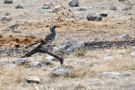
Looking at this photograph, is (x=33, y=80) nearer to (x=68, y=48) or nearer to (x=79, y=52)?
(x=79, y=52)

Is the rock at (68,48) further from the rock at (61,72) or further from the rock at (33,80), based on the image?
the rock at (33,80)

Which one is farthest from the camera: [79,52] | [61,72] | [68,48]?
[68,48]

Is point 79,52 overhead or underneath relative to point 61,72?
underneath

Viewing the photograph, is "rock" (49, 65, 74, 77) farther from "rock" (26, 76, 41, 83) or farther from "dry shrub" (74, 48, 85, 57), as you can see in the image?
"dry shrub" (74, 48, 85, 57)

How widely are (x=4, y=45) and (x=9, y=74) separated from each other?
4963 mm

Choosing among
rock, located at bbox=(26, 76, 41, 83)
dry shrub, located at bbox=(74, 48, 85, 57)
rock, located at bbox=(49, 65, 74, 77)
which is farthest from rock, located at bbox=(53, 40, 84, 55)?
rock, located at bbox=(26, 76, 41, 83)

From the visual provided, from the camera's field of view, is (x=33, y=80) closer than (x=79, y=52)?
Yes

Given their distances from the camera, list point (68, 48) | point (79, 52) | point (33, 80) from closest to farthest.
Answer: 1. point (33, 80)
2. point (79, 52)
3. point (68, 48)

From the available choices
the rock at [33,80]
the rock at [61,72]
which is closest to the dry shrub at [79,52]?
the rock at [61,72]

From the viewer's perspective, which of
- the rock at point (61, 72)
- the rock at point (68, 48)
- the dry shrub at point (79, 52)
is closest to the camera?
the rock at point (61, 72)

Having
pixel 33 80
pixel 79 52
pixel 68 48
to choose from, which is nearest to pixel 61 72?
pixel 33 80

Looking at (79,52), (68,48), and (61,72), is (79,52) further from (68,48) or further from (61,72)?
(61,72)

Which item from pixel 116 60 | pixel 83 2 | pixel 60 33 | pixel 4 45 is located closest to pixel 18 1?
pixel 83 2

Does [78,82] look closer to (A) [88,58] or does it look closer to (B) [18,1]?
(A) [88,58]
